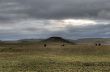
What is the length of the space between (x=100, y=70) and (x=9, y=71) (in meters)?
13.5

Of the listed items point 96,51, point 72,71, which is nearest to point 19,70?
point 72,71

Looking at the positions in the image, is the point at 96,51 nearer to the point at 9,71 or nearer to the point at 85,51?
the point at 85,51

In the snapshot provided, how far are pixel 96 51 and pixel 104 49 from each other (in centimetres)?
386

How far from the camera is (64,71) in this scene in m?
42.7

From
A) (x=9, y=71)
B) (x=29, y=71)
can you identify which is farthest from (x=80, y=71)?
(x=9, y=71)

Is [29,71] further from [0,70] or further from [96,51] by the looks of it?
[96,51]

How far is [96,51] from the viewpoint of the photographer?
88.9 metres

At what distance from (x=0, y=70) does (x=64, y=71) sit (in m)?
9.52

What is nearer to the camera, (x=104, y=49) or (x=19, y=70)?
(x=19, y=70)

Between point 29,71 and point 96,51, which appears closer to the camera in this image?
point 29,71

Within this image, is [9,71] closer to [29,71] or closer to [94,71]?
[29,71]

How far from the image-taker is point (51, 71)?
42.7 m

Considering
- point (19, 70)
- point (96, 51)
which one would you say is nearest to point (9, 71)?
point (19, 70)

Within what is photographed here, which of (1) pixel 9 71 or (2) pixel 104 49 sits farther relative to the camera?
(2) pixel 104 49
